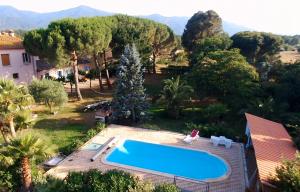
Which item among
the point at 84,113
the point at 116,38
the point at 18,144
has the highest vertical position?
the point at 116,38

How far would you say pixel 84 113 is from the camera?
28547 millimetres

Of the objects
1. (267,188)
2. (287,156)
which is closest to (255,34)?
(287,156)

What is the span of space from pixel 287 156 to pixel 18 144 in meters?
13.6

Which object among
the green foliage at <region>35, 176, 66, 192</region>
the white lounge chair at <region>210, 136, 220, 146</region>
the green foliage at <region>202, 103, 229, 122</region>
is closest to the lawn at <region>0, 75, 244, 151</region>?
the green foliage at <region>202, 103, 229, 122</region>

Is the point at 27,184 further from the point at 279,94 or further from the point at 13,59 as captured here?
the point at 13,59

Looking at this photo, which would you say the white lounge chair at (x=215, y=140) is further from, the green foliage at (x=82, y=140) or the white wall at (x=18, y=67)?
the white wall at (x=18, y=67)

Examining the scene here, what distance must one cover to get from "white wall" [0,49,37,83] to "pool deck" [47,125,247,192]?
18.3m

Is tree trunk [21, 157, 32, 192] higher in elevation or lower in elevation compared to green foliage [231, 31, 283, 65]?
lower

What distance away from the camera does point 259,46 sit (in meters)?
43.1

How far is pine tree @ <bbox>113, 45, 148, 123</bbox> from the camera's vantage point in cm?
2539

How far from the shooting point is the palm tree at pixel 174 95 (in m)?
26.6

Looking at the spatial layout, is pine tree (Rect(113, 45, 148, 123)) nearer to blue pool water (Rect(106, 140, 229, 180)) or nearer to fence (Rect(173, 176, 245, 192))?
blue pool water (Rect(106, 140, 229, 180))

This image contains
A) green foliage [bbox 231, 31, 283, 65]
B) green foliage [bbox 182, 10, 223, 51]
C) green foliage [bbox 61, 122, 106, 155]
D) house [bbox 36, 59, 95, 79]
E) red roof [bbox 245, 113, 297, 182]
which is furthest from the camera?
green foliage [bbox 182, 10, 223, 51]

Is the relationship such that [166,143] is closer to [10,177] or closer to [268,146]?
[268,146]
